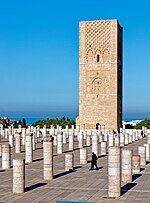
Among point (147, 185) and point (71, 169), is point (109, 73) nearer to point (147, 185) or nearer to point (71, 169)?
point (71, 169)

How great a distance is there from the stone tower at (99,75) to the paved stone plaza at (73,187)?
32.0 meters

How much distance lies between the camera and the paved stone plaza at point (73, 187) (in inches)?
413

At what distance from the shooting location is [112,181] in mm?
10836

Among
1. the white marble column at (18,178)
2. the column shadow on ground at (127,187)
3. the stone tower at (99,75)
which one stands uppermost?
the stone tower at (99,75)

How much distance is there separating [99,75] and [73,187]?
3721 cm

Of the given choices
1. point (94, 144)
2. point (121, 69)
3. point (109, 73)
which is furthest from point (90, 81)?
point (94, 144)

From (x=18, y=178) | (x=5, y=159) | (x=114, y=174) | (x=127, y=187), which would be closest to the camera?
(x=114, y=174)

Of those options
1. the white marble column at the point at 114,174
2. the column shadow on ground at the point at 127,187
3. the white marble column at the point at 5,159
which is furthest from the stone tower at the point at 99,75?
the white marble column at the point at 114,174

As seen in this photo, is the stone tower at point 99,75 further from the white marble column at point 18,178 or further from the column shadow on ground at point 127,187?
the white marble column at point 18,178

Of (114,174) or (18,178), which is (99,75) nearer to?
(18,178)

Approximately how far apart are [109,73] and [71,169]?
3358cm

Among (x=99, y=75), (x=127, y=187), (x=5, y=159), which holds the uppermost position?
(x=99, y=75)

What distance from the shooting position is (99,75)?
160 ft

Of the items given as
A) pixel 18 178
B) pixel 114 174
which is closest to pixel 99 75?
pixel 18 178
